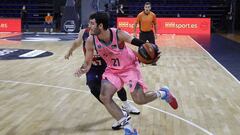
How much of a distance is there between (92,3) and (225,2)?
9.00 metres

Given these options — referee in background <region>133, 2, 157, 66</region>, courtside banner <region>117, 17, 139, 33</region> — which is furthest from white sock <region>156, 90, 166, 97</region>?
courtside banner <region>117, 17, 139, 33</region>

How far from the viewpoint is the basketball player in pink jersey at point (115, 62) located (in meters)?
5.29

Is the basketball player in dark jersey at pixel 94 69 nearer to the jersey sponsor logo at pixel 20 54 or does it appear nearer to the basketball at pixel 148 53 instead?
the basketball at pixel 148 53

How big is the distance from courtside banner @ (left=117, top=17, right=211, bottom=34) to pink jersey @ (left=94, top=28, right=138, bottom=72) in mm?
19129

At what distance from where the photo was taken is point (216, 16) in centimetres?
2872

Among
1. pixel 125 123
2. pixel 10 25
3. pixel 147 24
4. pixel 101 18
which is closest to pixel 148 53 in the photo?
pixel 101 18

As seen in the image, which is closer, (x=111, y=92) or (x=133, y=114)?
(x=111, y=92)

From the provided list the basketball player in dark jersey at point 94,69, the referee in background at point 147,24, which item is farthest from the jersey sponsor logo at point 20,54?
the basketball player in dark jersey at point 94,69

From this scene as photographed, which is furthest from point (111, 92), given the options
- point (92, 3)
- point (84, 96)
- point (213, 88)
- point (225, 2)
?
point (225, 2)

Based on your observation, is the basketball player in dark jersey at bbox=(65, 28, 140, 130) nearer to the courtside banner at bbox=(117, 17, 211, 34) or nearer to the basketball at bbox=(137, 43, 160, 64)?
the basketball at bbox=(137, 43, 160, 64)

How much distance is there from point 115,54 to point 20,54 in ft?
32.5

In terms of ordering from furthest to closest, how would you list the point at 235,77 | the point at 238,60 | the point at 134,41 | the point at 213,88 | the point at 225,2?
the point at 225,2, the point at 238,60, the point at 235,77, the point at 213,88, the point at 134,41

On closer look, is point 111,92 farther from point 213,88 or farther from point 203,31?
point 203,31

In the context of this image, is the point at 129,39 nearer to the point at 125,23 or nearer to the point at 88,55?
the point at 88,55
